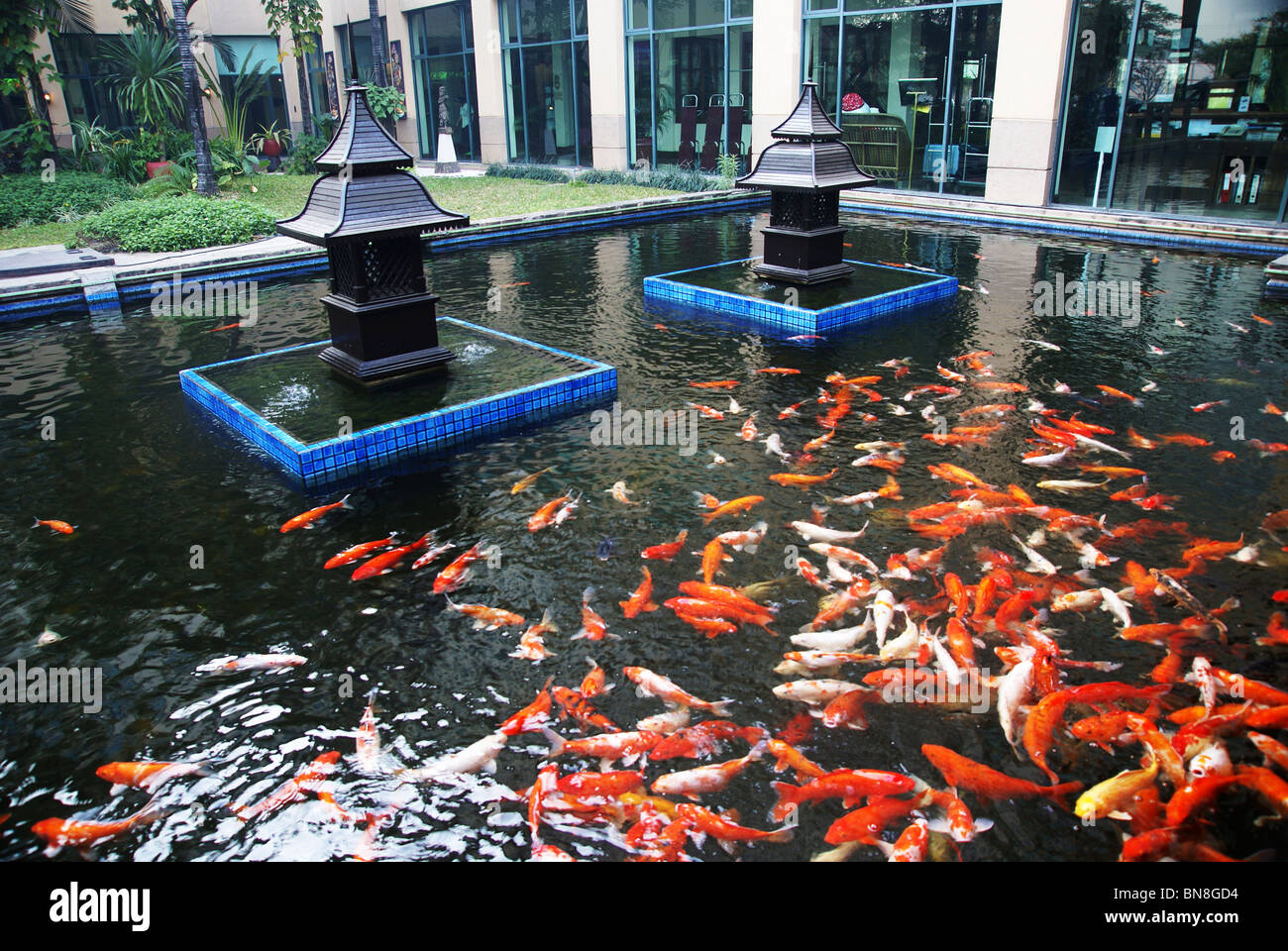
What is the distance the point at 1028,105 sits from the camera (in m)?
14.3

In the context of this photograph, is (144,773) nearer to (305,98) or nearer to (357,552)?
(357,552)

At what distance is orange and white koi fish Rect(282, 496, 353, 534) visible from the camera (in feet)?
16.8

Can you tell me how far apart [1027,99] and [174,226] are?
1324cm

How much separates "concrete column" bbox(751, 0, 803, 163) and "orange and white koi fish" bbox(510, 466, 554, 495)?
14.0 m

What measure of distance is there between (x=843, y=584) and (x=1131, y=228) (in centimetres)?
1164

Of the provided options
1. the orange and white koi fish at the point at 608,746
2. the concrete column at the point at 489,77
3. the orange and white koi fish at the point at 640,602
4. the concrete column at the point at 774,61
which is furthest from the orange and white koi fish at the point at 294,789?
the concrete column at the point at 489,77

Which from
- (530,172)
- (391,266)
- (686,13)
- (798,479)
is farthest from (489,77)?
(798,479)

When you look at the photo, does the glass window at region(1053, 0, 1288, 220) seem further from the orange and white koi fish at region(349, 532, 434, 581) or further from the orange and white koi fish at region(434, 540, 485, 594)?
the orange and white koi fish at region(349, 532, 434, 581)

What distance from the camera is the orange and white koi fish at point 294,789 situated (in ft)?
10.4

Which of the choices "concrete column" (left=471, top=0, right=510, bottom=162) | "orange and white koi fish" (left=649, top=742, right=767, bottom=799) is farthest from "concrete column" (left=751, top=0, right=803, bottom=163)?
"orange and white koi fish" (left=649, top=742, right=767, bottom=799)

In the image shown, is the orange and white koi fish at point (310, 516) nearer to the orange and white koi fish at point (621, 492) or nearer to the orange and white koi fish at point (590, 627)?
the orange and white koi fish at point (621, 492)

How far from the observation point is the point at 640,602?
170 inches

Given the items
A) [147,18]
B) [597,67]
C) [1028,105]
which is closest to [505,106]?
[597,67]

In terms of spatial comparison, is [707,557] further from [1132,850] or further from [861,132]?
[861,132]
